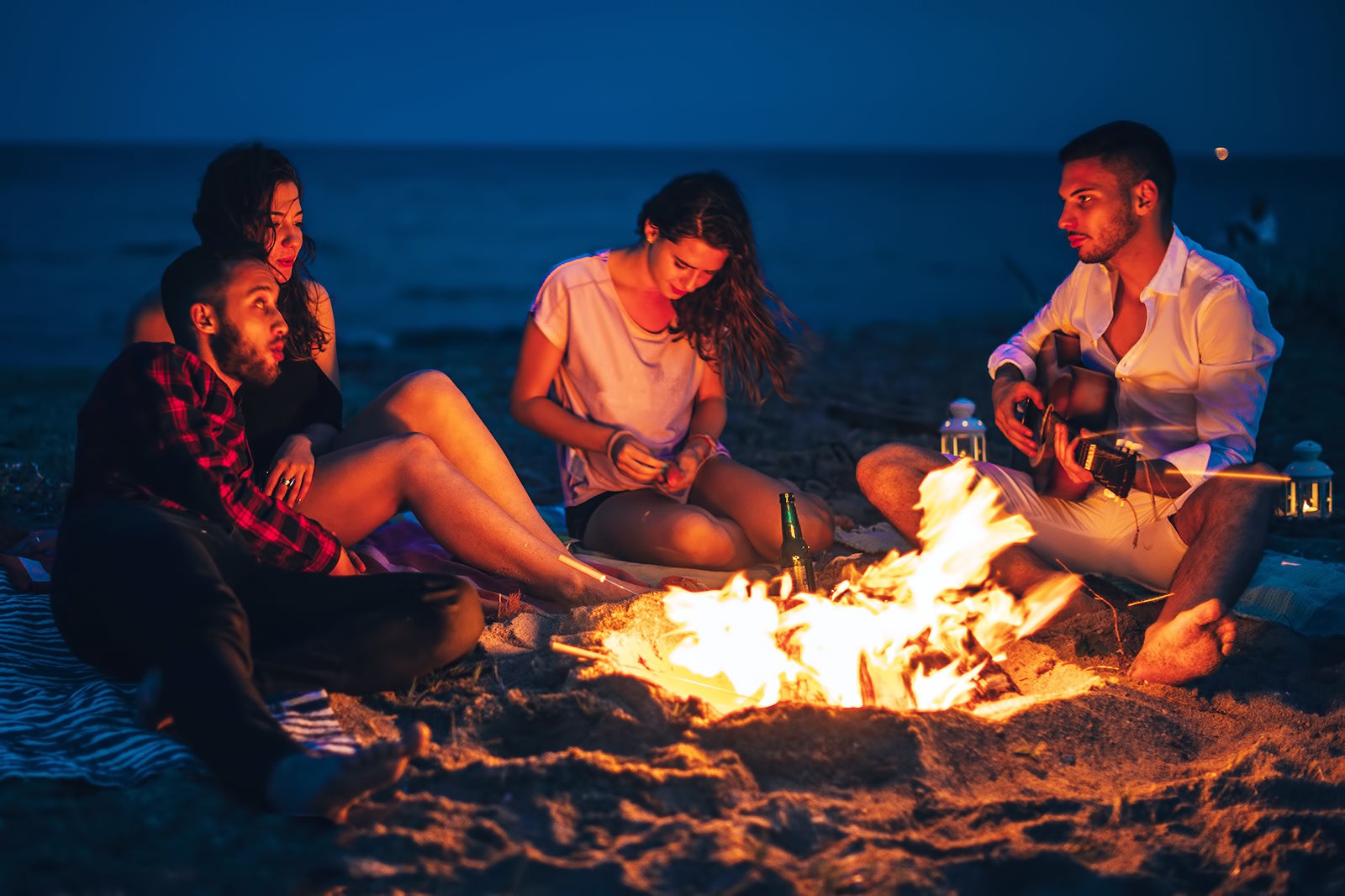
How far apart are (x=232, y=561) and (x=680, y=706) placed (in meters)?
1.29

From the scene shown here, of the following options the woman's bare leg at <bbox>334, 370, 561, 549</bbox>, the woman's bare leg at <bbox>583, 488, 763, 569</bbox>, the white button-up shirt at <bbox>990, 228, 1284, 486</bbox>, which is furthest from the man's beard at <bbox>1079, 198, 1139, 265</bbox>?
the woman's bare leg at <bbox>334, 370, 561, 549</bbox>

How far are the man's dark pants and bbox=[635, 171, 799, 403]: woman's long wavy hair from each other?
1.75 metres

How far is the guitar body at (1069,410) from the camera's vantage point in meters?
4.11

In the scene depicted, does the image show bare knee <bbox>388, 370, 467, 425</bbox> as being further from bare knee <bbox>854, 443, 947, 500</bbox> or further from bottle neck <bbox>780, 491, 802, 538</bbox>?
bare knee <bbox>854, 443, 947, 500</bbox>

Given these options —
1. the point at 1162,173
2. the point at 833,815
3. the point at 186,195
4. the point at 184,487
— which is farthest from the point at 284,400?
the point at 186,195

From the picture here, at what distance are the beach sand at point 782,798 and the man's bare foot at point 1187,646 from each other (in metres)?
0.06

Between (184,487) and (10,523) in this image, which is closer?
(184,487)

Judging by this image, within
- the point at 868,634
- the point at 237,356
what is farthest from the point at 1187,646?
the point at 237,356

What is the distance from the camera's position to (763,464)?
620 centimetres

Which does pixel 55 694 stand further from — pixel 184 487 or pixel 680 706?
pixel 680 706

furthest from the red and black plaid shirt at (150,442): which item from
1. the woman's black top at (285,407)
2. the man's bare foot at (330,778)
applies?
the man's bare foot at (330,778)

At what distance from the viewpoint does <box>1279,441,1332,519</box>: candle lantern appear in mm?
4715

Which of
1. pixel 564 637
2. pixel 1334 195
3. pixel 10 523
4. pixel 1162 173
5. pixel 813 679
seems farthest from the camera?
pixel 1334 195

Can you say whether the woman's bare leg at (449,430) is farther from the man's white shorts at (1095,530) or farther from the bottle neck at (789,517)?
the man's white shorts at (1095,530)
